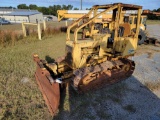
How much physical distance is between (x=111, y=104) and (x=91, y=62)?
143 cm

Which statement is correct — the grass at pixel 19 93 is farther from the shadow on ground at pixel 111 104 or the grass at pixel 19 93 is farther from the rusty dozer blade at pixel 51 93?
the shadow on ground at pixel 111 104

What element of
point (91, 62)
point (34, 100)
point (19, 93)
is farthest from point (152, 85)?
point (19, 93)

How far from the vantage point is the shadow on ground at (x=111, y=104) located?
11.3 ft

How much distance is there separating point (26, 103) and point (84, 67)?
1.85m

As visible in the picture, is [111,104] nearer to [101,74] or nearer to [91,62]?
[101,74]

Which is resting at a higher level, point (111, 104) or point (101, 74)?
point (101, 74)

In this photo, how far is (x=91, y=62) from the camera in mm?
4656

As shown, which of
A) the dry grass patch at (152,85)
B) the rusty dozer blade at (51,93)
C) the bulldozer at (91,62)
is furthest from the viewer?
the dry grass patch at (152,85)

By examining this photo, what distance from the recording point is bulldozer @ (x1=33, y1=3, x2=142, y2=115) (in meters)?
4.06

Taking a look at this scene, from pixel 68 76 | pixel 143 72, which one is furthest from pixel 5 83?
pixel 143 72

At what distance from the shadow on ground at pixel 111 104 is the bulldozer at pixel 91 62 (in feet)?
0.95

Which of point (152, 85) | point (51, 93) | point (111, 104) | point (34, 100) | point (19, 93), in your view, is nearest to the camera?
point (51, 93)

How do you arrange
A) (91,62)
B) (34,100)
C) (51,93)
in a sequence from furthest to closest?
(91,62) → (34,100) → (51,93)

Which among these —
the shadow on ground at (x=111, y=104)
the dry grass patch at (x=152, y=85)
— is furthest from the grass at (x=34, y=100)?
the dry grass patch at (x=152, y=85)
